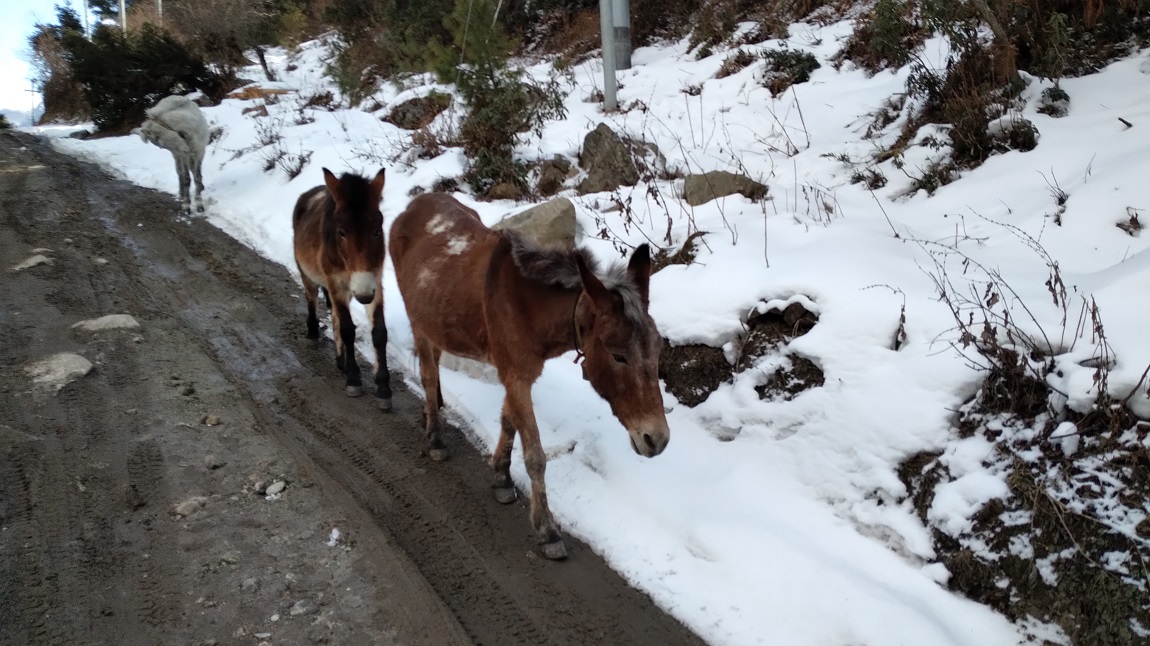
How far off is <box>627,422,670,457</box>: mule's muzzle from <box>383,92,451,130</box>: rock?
29.4 feet

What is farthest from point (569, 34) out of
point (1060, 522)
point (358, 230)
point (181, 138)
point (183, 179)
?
point (1060, 522)

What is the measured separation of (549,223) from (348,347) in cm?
232

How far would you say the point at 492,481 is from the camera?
425 centimetres

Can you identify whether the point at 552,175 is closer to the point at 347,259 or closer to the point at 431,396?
the point at 347,259

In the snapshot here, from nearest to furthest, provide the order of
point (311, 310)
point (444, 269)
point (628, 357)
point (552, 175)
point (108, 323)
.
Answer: point (628, 357), point (444, 269), point (108, 323), point (311, 310), point (552, 175)

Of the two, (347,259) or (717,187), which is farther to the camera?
(717,187)

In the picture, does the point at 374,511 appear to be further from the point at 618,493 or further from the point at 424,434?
the point at 618,493

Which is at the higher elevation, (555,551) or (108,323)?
(108,323)

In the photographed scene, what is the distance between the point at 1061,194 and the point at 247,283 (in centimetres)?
792

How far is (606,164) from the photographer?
26.3 feet

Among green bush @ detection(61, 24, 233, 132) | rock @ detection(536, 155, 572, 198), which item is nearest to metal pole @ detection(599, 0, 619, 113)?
rock @ detection(536, 155, 572, 198)

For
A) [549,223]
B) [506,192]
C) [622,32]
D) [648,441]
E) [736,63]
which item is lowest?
[648,441]

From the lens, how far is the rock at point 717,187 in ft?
21.7

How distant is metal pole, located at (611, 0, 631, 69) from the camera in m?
11.6
